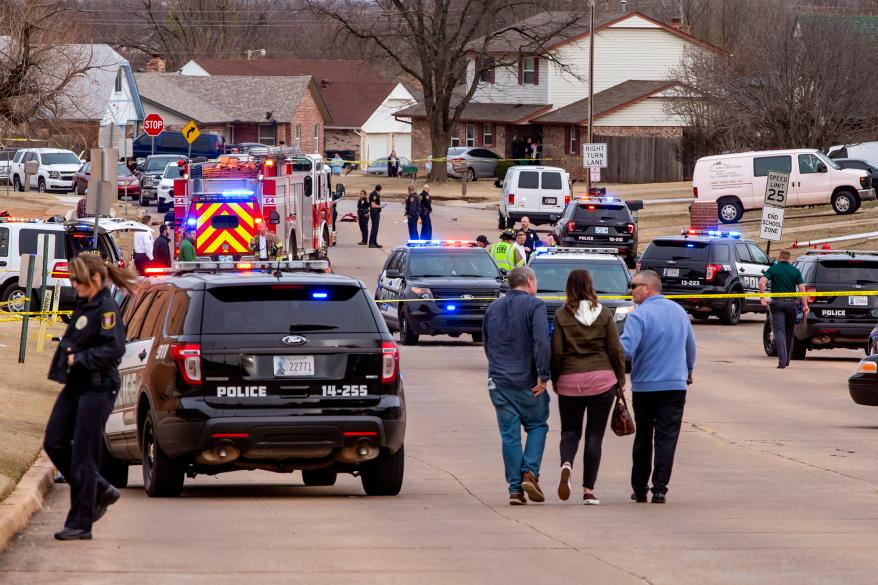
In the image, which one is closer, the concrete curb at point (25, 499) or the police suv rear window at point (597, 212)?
the concrete curb at point (25, 499)

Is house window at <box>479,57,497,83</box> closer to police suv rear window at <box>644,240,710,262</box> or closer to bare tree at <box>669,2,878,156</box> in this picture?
bare tree at <box>669,2,878,156</box>

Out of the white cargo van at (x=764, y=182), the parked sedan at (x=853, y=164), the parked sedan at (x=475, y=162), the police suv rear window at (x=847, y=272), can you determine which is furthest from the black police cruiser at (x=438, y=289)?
the parked sedan at (x=475, y=162)

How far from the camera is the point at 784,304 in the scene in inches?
968

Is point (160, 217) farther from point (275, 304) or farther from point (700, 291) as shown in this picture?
point (275, 304)

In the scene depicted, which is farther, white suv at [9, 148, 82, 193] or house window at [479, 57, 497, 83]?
house window at [479, 57, 497, 83]

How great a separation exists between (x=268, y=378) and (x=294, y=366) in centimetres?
20

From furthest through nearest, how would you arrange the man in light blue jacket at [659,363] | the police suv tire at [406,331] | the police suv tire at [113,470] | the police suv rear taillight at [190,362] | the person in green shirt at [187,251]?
1. the person in green shirt at [187,251]
2. the police suv tire at [406,331]
3. the police suv tire at [113,470]
4. the man in light blue jacket at [659,363]
5. the police suv rear taillight at [190,362]

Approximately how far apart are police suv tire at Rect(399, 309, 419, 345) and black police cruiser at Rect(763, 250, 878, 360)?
21.1ft

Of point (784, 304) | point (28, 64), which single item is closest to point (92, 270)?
point (784, 304)

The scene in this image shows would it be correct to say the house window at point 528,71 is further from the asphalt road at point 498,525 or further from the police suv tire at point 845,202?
the asphalt road at point 498,525

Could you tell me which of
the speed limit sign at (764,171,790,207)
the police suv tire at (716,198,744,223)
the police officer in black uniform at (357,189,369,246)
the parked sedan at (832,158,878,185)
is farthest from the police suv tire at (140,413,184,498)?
the parked sedan at (832,158,878,185)

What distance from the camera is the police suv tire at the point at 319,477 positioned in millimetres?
12977

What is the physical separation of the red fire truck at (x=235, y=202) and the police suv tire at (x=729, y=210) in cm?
1779

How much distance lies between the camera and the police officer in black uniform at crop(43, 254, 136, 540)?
9.46 m
